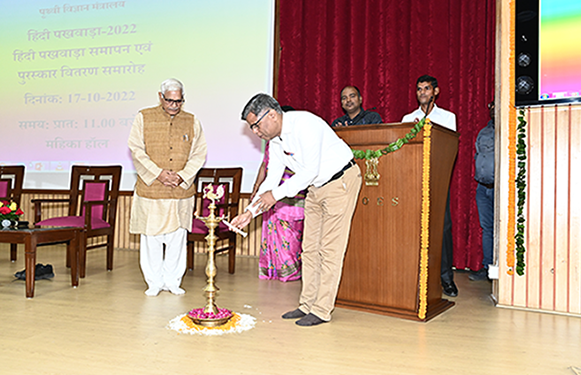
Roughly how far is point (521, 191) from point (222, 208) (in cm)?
241

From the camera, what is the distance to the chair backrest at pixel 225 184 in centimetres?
444

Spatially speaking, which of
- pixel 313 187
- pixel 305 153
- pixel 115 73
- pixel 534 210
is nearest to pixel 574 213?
pixel 534 210

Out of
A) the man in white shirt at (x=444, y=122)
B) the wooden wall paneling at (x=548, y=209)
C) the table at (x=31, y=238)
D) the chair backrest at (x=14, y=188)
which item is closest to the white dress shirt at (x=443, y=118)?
the man in white shirt at (x=444, y=122)

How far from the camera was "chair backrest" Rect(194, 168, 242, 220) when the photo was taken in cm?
444

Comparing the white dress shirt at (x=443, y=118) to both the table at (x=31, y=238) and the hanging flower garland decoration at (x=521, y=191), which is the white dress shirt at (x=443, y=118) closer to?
A: the hanging flower garland decoration at (x=521, y=191)

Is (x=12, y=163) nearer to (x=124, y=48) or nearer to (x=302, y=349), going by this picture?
(x=124, y=48)

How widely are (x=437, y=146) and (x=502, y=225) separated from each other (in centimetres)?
77

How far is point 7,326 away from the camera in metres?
2.57

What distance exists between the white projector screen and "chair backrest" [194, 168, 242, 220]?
1.46 ft

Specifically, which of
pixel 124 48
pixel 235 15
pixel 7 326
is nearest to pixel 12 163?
pixel 124 48

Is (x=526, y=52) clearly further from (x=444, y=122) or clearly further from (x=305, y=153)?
(x=305, y=153)

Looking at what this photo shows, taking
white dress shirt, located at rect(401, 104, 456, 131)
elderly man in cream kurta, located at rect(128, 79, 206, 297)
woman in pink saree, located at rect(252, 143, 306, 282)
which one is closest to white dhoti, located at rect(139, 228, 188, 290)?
elderly man in cream kurta, located at rect(128, 79, 206, 297)

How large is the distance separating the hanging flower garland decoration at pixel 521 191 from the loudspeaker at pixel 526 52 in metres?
0.12

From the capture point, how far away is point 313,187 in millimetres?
2803
